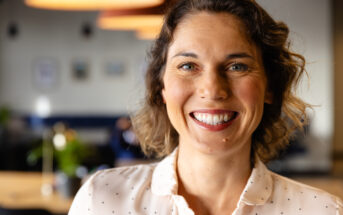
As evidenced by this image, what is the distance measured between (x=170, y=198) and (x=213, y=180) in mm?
137

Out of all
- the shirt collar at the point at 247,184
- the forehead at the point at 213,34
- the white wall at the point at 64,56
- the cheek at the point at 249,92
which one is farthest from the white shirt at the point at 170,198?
the white wall at the point at 64,56

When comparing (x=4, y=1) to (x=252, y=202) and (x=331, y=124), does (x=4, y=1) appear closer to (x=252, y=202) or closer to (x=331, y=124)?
(x=331, y=124)

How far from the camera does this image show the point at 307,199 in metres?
1.58

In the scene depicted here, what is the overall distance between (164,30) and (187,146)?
0.35 metres

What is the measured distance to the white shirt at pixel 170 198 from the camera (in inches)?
61.5

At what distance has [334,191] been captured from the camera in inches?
143

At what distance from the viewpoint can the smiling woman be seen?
148cm

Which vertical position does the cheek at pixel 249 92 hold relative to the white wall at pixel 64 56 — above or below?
above

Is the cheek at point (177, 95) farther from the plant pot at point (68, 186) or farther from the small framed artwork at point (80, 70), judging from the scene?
the small framed artwork at point (80, 70)

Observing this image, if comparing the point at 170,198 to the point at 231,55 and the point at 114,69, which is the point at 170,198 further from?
the point at 114,69

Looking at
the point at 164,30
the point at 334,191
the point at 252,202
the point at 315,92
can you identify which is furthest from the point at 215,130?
the point at 315,92

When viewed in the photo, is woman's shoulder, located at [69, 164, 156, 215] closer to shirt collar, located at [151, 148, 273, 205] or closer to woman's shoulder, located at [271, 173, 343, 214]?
shirt collar, located at [151, 148, 273, 205]

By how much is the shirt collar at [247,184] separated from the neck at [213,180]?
1.3 inches

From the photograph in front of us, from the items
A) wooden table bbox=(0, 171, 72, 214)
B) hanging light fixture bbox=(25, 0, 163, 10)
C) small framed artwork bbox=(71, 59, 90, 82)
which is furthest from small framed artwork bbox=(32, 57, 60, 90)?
hanging light fixture bbox=(25, 0, 163, 10)
